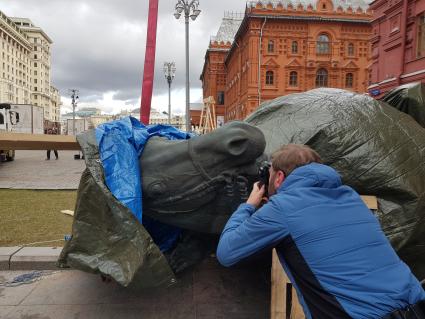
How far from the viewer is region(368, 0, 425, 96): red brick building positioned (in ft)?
54.6

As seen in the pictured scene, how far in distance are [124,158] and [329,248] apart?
49.6 inches

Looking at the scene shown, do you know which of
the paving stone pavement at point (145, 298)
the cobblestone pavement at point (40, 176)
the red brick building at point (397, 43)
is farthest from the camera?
the red brick building at point (397, 43)

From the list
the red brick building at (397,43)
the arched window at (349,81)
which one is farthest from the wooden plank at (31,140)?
the arched window at (349,81)

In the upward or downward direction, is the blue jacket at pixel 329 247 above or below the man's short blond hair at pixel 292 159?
below

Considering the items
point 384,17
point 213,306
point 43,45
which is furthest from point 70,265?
point 43,45

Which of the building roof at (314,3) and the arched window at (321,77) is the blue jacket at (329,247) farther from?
the arched window at (321,77)

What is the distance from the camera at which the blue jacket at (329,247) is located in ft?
4.94

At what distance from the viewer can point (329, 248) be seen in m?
1.52

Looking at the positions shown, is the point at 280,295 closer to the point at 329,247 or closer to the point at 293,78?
the point at 329,247

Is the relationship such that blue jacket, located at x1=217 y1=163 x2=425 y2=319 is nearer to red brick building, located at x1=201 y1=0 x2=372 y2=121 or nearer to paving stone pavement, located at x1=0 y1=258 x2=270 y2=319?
paving stone pavement, located at x1=0 y1=258 x2=270 y2=319

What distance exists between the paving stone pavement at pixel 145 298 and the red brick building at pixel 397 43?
14.9m

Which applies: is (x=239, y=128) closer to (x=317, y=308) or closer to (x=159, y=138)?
(x=159, y=138)

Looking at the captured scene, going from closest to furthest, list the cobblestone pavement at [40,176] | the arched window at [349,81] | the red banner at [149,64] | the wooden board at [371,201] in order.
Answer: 1. the wooden board at [371,201]
2. the red banner at [149,64]
3. the cobblestone pavement at [40,176]
4. the arched window at [349,81]

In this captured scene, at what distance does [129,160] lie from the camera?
2275 mm
